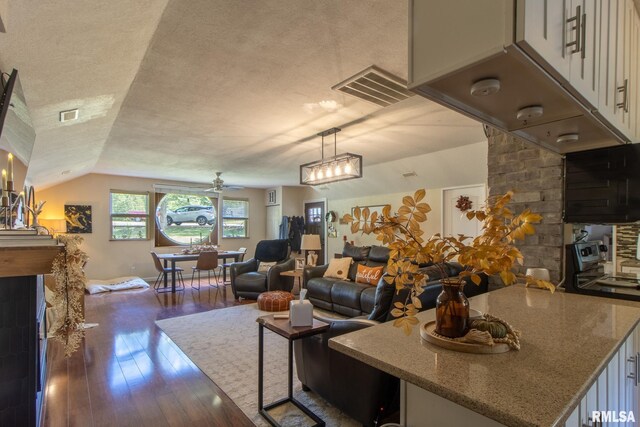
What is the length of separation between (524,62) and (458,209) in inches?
194

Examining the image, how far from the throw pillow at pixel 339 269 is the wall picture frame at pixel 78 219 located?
5377mm

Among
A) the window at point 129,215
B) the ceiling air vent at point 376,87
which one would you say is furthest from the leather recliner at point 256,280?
the ceiling air vent at point 376,87

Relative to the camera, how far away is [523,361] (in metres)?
0.97

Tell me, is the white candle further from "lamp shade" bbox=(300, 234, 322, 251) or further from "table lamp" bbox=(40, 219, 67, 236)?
"table lamp" bbox=(40, 219, 67, 236)

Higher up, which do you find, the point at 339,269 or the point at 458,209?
the point at 458,209

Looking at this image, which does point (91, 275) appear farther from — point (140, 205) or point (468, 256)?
point (468, 256)

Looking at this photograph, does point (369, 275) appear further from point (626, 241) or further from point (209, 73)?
point (209, 73)

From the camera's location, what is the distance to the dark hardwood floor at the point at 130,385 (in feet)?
7.15

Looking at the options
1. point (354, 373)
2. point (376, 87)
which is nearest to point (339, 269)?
point (354, 373)

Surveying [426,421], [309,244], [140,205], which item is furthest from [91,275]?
[426,421]

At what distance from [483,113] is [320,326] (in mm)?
1610

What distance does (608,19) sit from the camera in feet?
4.27

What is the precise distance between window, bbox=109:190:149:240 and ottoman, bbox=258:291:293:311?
4517 millimetres

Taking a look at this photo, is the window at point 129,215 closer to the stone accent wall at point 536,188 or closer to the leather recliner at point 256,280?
the leather recliner at point 256,280
